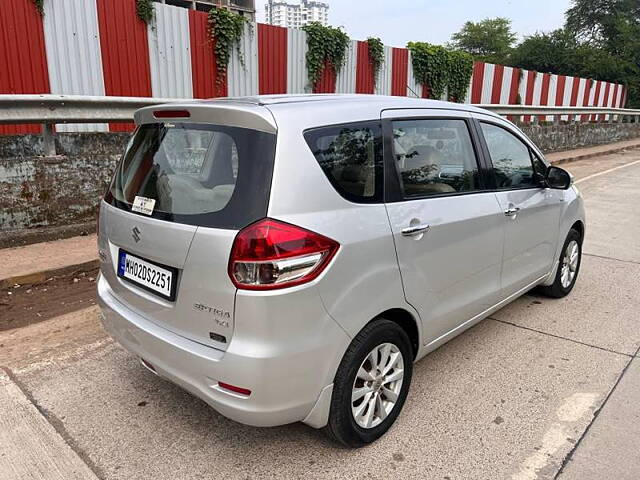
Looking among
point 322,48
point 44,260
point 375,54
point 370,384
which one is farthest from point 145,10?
point 370,384

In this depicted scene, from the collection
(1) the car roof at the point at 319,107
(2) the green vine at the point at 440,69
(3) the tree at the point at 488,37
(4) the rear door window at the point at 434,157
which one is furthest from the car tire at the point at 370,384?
(3) the tree at the point at 488,37

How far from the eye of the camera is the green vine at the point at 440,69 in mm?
13398

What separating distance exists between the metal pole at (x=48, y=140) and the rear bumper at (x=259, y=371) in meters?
3.70

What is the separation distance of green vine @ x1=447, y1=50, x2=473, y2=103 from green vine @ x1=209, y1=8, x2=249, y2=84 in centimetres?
763

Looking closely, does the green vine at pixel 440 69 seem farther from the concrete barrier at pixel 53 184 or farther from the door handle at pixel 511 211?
the door handle at pixel 511 211

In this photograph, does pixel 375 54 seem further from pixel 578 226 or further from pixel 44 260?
pixel 44 260

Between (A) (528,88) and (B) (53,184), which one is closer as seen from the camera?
(B) (53,184)

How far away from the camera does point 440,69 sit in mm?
14062

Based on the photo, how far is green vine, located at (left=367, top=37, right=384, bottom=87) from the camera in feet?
38.2

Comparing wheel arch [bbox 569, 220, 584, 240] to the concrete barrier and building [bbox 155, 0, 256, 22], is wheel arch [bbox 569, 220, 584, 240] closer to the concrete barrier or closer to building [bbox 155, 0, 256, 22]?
the concrete barrier

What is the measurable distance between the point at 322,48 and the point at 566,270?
24.2ft

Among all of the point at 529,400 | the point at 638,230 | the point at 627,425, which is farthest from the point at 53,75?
the point at 638,230

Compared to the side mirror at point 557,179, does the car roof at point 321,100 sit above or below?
above

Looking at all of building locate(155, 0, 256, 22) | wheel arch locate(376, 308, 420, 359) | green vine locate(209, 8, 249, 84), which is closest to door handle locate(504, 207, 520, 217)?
wheel arch locate(376, 308, 420, 359)
